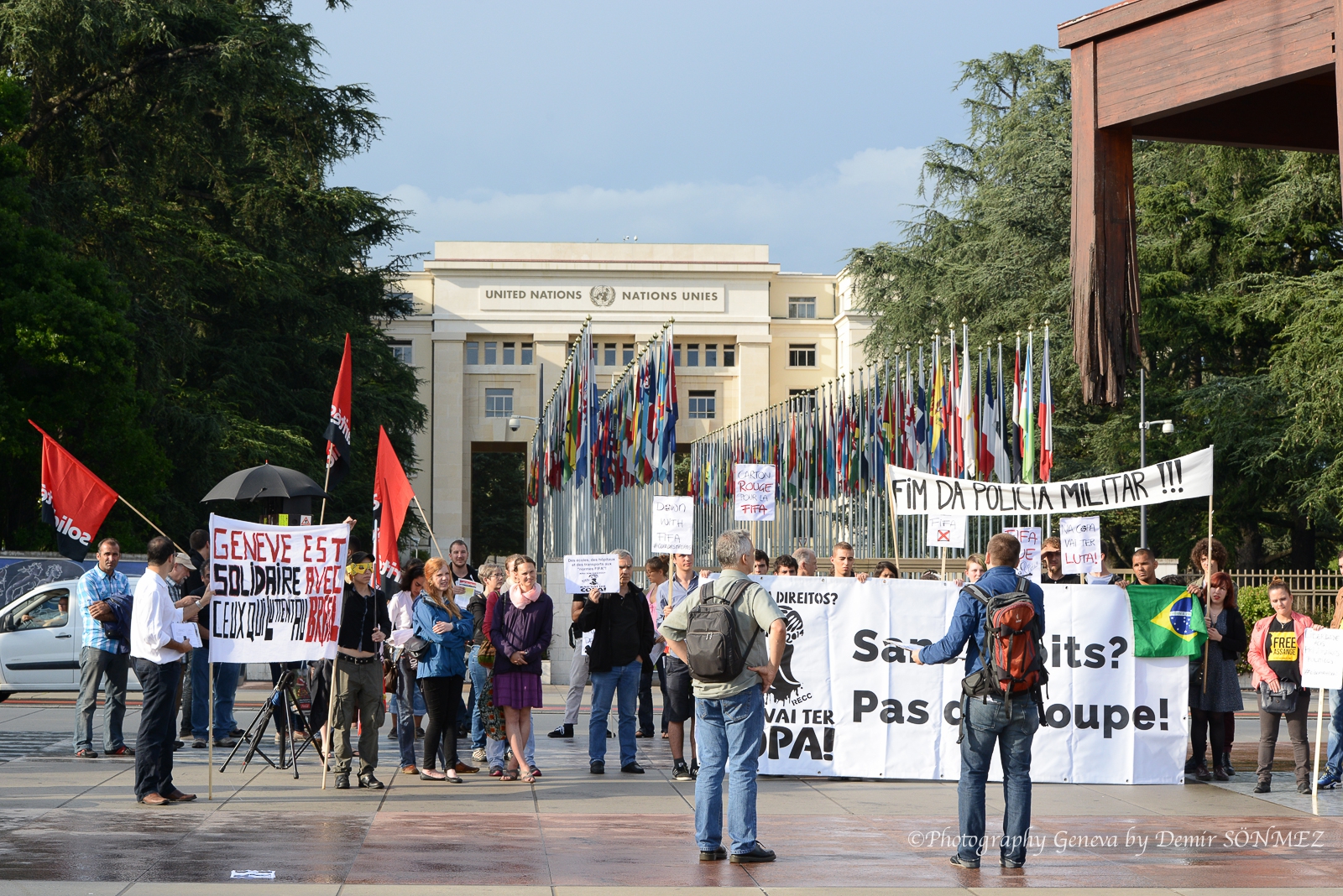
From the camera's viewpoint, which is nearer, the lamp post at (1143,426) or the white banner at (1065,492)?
the white banner at (1065,492)

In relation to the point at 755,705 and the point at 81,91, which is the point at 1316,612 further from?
the point at 81,91

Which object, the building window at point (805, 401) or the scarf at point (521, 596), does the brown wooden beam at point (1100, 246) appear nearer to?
the scarf at point (521, 596)

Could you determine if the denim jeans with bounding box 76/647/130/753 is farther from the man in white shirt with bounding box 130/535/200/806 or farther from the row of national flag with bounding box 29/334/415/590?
the man in white shirt with bounding box 130/535/200/806

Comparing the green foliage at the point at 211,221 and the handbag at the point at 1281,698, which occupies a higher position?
the green foliage at the point at 211,221

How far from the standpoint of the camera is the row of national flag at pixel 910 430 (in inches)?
906

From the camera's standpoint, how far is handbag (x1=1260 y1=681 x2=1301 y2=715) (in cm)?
1175

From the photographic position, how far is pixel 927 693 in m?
12.0

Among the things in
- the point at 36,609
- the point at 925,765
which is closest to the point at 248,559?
the point at 925,765

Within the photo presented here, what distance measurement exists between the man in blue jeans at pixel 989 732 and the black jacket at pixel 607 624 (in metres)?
4.77

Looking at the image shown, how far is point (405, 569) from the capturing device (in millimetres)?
12984

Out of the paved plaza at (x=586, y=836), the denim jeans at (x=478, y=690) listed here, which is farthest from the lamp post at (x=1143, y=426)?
the denim jeans at (x=478, y=690)

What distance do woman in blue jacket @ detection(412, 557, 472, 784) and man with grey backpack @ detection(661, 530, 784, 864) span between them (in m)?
3.80

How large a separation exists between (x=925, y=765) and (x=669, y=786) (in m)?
2.10

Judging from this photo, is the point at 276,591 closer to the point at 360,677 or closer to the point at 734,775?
the point at 360,677
